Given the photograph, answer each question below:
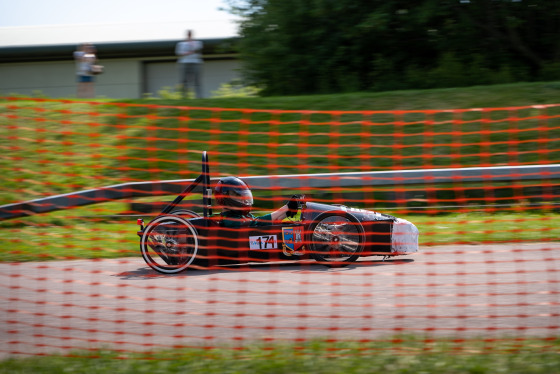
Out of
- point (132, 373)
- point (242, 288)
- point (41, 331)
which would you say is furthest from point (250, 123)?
point (132, 373)

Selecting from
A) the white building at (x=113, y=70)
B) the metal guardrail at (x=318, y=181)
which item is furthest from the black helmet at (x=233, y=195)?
the white building at (x=113, y=70)

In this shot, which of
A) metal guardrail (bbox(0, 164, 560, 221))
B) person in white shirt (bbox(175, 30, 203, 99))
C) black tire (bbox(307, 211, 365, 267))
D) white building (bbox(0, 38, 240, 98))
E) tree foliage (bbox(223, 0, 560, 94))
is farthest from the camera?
white building (bbox(0, 38, 240, 98))

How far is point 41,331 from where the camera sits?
534 centimetres

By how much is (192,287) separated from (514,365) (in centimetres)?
323

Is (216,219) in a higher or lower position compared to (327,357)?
higher

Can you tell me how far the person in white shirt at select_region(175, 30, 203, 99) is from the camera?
14945 mm

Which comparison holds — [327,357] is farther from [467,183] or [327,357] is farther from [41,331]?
[467,183]

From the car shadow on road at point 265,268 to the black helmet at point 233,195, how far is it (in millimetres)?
639

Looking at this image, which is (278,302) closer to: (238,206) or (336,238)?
(336,238)

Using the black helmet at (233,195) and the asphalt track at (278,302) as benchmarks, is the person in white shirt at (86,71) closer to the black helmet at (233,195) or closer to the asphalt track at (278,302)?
the asphalt track at (278,302)

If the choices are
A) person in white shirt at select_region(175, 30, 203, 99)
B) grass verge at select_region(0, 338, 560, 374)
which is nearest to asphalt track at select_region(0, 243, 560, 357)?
grass verge at select_region(0, 338, 560, 374)

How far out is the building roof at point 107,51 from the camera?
80.2 feet

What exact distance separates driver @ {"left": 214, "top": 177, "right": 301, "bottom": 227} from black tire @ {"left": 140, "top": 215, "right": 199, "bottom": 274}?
0.41 m

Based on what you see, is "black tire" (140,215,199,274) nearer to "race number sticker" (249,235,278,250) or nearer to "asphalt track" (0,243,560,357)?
"asphalt track" (0,243,560,357)
